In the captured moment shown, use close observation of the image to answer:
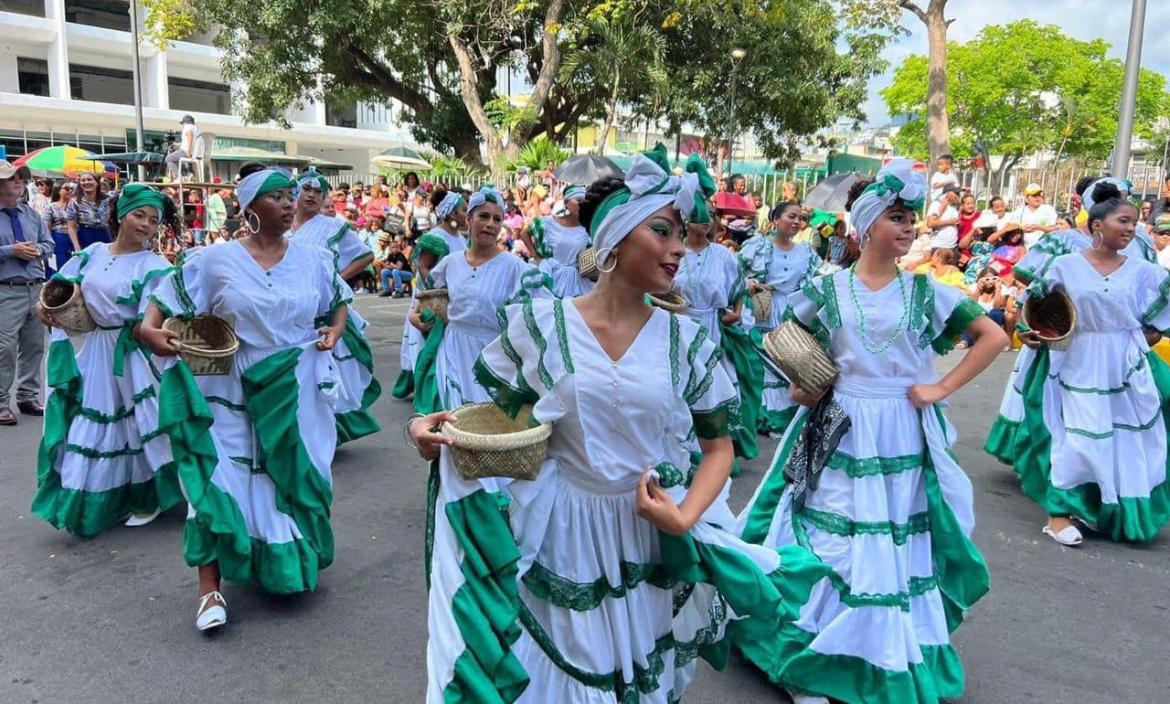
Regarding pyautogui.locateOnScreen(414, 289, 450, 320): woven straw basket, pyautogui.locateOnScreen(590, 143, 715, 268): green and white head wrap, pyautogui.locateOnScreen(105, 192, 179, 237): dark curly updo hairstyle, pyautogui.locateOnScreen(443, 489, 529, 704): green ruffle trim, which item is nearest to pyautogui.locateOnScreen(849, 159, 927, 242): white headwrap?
pyautogui.locateOnScreen(590, 143, 715, 268): green and white head wrap

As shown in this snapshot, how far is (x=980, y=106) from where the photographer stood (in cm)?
4481

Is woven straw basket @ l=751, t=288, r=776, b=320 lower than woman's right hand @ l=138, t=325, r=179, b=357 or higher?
lower

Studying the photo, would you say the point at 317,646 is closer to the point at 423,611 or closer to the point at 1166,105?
the point at 423,611

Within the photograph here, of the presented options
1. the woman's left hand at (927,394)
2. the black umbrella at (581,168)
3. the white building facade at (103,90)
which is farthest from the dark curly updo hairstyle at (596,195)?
the white building facade at (103,90)

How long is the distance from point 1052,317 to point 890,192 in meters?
2.46

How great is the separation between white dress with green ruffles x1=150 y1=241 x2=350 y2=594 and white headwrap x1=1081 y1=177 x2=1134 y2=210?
15.1 ft

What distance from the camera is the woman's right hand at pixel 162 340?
403cm

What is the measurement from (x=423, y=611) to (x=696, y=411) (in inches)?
97.9

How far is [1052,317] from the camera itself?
542 centimetres

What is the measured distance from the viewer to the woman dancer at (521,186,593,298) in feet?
24.5

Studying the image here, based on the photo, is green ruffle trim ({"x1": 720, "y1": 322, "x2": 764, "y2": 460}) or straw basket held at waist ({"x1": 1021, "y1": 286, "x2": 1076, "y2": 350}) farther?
green ruffle trim ({"x1": 720, "y1": 322, "x2": 764, "y2": 460})

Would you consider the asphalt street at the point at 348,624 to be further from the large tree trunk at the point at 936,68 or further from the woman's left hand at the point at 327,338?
the large tree trunk at the point at 936,68

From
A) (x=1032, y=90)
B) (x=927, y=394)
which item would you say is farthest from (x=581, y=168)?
(x=1032, y=90)

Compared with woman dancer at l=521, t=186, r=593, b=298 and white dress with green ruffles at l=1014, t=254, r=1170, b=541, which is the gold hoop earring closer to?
white dress with green ruffles at l=1014, t=254, r=1170, b=541
